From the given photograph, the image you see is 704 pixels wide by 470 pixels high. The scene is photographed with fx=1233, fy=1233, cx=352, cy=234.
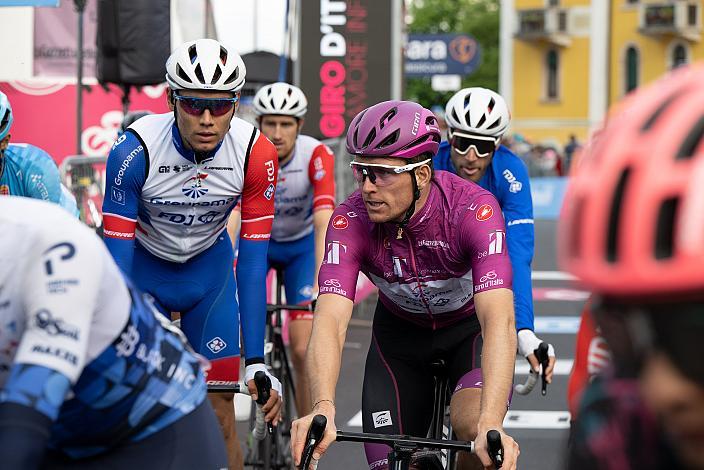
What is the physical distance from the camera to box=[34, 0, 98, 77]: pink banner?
14.5m

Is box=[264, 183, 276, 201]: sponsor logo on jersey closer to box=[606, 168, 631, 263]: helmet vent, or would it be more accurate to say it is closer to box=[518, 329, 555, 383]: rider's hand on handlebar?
box=[518, 329, 555, 383]: rider's hand on handlebar

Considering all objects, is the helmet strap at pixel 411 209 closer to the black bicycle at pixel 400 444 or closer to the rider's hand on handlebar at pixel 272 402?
the rider's hand on handlebar at pixel 272 402

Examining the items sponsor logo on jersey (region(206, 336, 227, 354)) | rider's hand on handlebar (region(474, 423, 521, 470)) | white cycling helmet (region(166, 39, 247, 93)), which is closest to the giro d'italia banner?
sponsor logo on jersey (region(206, 336, 227, 354))

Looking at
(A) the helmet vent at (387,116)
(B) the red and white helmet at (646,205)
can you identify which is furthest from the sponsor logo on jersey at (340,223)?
(B) the red and white helmet at (646,205)

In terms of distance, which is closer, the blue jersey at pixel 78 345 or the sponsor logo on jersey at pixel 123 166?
the blue jersey at pixel 78 345

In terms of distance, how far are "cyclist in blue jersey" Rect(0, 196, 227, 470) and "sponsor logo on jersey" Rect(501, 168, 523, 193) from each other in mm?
3650

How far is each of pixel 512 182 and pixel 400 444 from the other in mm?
3027

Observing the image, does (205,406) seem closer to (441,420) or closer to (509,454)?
(509,454)

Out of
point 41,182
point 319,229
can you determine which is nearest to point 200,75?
point 41,182

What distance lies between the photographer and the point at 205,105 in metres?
5.35

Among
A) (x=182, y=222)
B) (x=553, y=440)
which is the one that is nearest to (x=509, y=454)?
(x=182, y=222)

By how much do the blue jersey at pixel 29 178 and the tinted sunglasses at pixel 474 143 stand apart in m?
2.08

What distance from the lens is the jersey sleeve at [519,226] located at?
6.02 metres

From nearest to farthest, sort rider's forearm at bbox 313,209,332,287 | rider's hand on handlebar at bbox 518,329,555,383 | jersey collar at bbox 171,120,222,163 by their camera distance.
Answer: rider's hand on handlebar at bbox 518,329,555,383, jersey collar at bbox 171,120,222,163, rider's forearm at bbox 313,209,332,287
